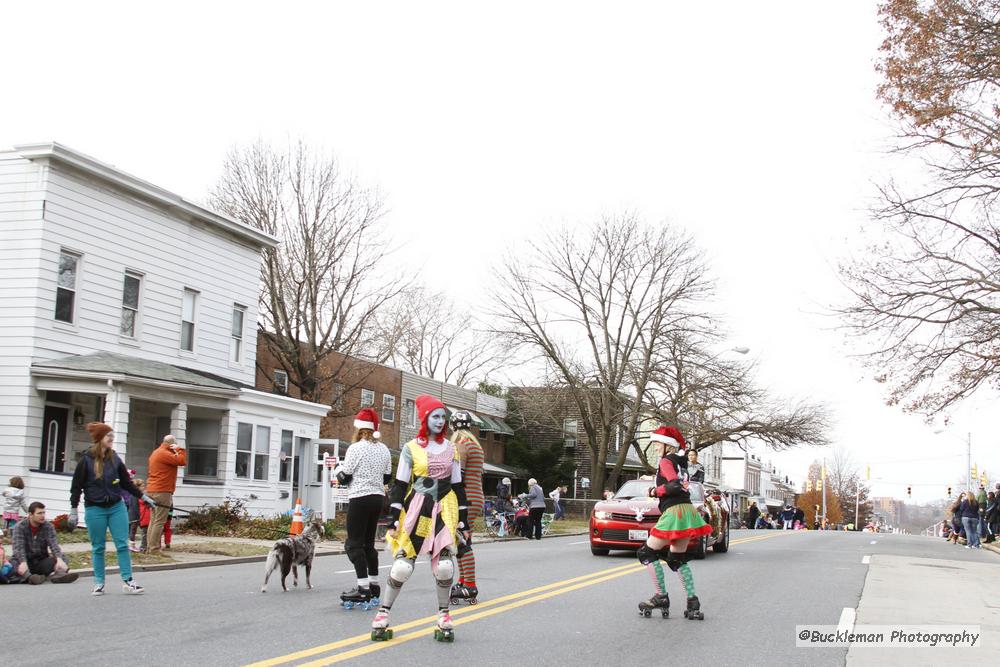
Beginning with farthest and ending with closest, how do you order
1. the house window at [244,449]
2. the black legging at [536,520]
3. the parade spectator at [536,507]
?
the black legging at [536,520]
the parade spectator at [536,507]
the house window at [244,449]

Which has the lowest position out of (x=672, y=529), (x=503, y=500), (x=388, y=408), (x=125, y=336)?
(x=503, y=500)

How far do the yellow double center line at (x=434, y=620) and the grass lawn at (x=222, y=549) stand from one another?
6123 mm

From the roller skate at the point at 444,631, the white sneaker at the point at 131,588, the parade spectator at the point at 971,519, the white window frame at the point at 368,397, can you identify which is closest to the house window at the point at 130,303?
the white sneaker at the point at 131,588

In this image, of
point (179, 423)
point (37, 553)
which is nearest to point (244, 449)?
point (179, 423)

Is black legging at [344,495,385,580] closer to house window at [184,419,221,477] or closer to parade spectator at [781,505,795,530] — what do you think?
house window at [184,419,221,477]

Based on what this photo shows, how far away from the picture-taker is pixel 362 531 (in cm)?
973

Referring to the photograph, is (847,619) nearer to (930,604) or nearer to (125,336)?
(930,604)

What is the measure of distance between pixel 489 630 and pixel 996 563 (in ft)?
51.9

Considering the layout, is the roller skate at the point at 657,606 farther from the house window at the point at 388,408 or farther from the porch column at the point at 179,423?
the house window at the point at 388,408

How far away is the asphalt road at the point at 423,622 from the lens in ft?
23.8

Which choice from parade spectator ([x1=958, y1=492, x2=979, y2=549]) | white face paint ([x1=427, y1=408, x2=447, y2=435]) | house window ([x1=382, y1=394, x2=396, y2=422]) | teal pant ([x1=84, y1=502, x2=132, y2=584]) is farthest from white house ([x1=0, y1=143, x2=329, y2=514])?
parade spectator ([x1=958, y1=492, x2=979, y2=549])

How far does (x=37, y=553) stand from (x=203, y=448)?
40.5 feet

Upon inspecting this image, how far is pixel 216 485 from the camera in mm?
23469

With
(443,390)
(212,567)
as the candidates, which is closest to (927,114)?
(212,567)
